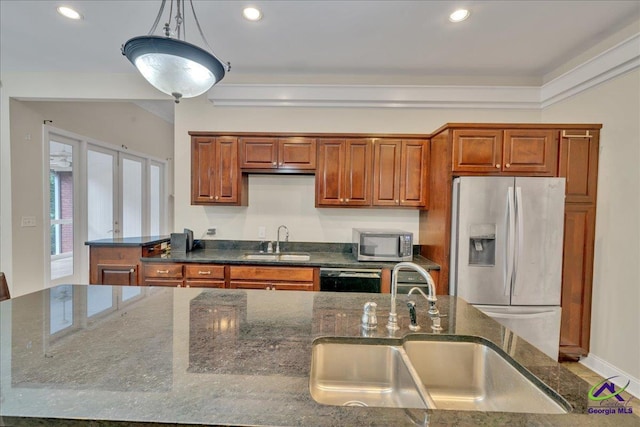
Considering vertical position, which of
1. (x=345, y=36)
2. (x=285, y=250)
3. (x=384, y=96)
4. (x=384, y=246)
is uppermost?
(x=345, y=36)

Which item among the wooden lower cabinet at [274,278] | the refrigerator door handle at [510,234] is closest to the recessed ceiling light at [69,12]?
the wooden lower cabinet at [274,278]

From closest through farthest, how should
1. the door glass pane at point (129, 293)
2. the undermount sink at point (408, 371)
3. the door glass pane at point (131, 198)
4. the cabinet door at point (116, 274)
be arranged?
the undermount sink at point (408, 371)
the door glass pane at point (129, 293)
the cabinet door at point (116, 274)
the door glass pane at point (131, 198)

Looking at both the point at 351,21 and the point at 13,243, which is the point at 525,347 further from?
the point at 13,243

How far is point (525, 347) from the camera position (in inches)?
43.9

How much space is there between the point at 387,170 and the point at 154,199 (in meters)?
5.06

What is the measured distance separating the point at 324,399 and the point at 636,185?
299cm

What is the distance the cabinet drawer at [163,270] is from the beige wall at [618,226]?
3.93 m

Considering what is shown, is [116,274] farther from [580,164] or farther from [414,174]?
[580,164]

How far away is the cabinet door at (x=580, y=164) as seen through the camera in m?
2.57

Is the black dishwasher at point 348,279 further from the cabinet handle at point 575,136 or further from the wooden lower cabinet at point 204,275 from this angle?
the cabinet handle at point 575,136

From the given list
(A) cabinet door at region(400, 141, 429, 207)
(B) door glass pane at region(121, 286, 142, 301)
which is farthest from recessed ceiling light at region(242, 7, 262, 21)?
(B) door glass pane at region(121, 286, 142, 301)

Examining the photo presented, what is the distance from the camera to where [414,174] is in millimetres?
3084

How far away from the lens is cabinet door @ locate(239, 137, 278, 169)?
10.2ft

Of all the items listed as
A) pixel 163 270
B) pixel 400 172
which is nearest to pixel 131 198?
pixel 163 270
